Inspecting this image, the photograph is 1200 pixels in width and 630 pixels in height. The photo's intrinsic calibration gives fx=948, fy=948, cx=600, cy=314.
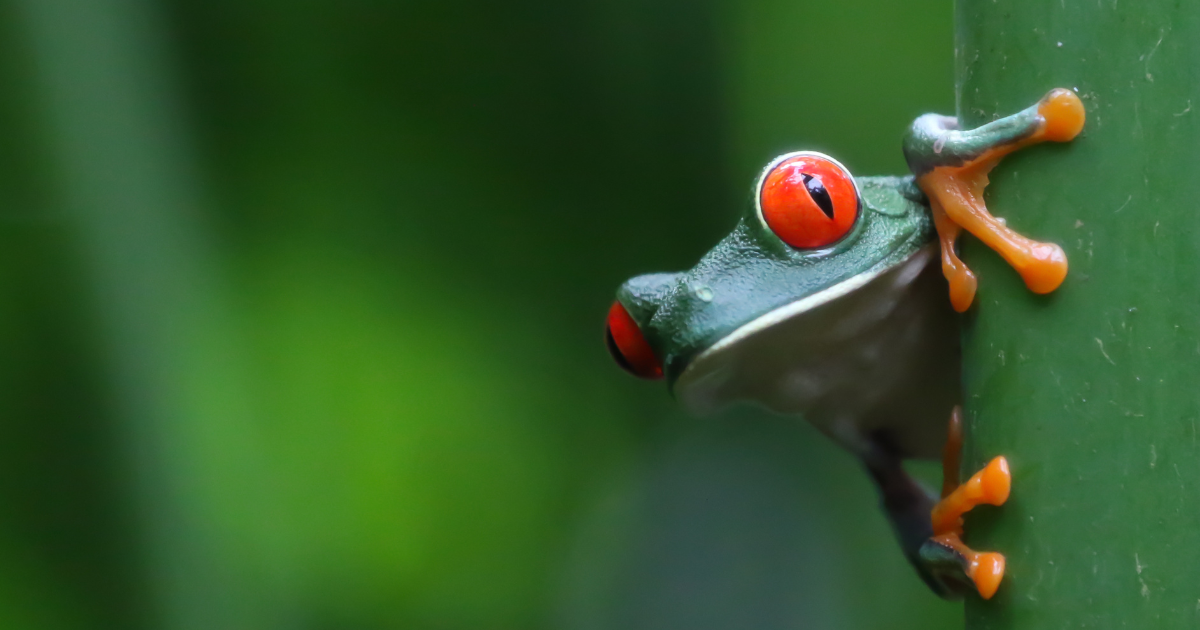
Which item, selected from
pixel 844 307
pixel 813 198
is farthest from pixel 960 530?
pixel 813 198

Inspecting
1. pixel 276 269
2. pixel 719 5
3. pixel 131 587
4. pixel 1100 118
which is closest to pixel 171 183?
pixel 276 269

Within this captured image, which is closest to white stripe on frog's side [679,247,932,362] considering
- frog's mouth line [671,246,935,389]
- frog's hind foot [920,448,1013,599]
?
frog's mouth line [671,246,935,389]

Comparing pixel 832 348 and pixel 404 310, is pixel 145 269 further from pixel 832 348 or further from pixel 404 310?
pixel 832 348

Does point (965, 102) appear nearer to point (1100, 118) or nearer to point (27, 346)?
point (1100, 118)

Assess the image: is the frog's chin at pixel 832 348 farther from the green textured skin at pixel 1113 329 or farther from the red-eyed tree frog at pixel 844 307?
the green textured skin at pixel 1113 329

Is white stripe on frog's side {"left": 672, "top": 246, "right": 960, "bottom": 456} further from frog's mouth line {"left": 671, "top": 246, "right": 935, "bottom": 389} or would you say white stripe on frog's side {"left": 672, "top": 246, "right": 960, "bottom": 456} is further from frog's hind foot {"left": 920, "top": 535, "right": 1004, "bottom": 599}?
frog's hind foot {"left": 920, "top": 535, "right": 1004, "bottom": 599}

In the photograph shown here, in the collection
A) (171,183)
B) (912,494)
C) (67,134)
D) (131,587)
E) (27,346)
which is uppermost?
(67,134)
